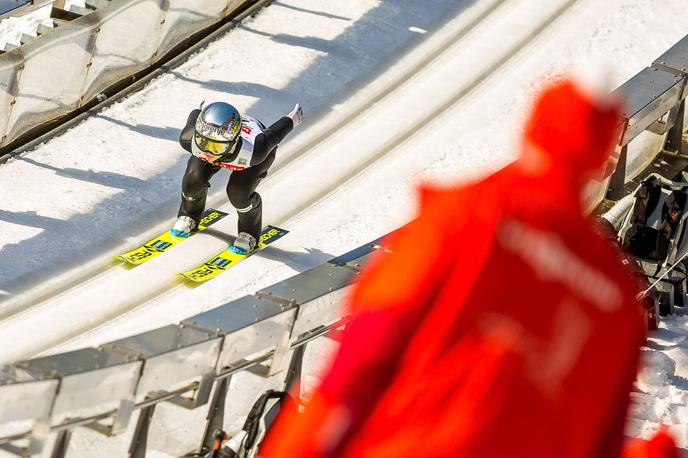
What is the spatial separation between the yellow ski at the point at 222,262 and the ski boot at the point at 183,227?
360 millimetres

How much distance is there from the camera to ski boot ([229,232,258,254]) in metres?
10.4

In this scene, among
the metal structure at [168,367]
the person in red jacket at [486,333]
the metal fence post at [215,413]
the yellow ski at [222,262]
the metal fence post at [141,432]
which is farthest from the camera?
the yellow ski at [222,262]

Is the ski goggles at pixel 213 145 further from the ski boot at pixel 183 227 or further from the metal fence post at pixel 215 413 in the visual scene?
the metal fence post at pixel 215 413

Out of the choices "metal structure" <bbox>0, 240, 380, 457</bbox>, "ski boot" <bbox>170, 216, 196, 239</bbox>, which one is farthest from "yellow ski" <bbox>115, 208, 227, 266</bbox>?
"metal structure" <bbox>0, 240, 380, 457</bbox>

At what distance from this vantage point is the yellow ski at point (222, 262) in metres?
10.1

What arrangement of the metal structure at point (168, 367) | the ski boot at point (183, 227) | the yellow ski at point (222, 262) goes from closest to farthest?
the metal structure at point (168, 367) → the yellow ski at point (222, 262) → the ski boot at point (183, 227)

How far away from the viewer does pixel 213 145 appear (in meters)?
9.70

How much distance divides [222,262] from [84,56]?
2.75 metres

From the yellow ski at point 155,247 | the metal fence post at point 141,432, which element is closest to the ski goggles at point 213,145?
the yellow ski at point 155,247

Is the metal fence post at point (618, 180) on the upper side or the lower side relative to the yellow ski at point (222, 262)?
upper

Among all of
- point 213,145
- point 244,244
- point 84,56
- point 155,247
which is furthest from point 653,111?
point 84,56

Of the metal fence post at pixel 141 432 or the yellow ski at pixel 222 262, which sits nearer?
the metal fence post at pixel 141 432

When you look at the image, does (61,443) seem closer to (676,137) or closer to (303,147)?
(676,137)

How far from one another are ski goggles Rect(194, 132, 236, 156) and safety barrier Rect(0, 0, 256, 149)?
2.11 m
